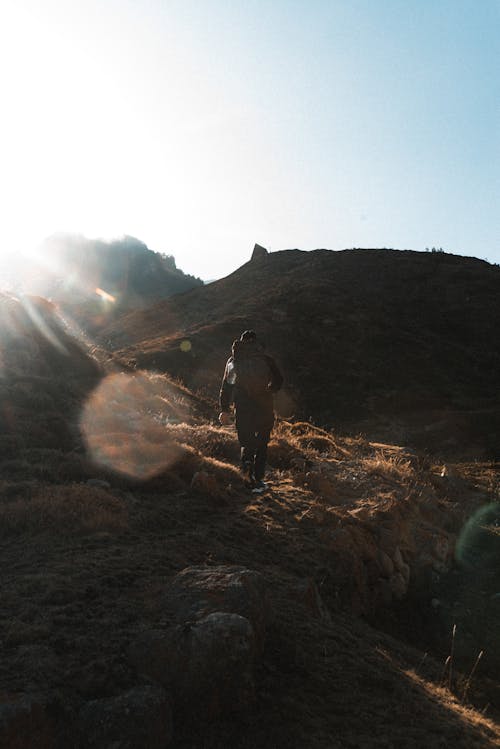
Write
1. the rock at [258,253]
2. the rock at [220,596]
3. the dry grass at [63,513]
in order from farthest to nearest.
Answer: the rock at [258,253]
the dry grass at [63,513]
the rock at [220,596]

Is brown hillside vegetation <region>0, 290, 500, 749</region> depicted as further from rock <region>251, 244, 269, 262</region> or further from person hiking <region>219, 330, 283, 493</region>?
rock <region>251, 244, 269, 262</region>

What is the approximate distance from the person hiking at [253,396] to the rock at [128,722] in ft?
17.1

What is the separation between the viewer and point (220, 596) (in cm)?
375

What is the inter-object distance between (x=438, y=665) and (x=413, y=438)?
75.9 ft

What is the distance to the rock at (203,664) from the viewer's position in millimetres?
3076

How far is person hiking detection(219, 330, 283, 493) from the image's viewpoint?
8.20 metres

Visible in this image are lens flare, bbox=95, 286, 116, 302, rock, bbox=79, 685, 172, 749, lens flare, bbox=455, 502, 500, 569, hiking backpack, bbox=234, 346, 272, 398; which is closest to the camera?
rock, bbox=79, 685, 172, 749

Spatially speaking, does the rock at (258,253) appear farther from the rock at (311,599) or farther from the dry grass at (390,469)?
the rock at (311,599)

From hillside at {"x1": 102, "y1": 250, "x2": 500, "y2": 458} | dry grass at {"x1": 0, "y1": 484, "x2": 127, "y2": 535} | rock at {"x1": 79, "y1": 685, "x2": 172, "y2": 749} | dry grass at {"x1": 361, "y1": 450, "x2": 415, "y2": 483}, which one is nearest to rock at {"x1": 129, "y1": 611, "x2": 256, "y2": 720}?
rock at {"x1": 79, "y1": 685, "x2": 172, "y2": 749}

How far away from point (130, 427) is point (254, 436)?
2853 millimetres

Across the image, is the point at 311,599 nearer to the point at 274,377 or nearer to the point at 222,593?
the point at 222,593

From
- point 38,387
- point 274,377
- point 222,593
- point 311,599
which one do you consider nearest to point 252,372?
point 274,377

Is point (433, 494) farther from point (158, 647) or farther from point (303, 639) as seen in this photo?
point (158, 647)

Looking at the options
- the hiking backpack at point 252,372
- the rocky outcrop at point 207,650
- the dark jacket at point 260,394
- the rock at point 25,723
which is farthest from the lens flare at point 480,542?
the rock at point 25,723
